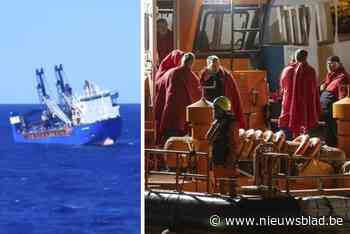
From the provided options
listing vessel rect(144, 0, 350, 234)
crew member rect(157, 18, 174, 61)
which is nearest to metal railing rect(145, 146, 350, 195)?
listing vessel rect(144, 0, 350, 234)

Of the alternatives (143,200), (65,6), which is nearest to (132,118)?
(143,200)

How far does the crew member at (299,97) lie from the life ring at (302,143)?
0.08 feet

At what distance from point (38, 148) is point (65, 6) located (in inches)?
28.3

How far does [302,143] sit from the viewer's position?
3.72m

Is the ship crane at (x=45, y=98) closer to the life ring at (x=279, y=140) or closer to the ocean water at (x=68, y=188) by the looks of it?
the ocean water at (x=68, y=188)

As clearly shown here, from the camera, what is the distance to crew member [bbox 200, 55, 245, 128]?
3.73 metres

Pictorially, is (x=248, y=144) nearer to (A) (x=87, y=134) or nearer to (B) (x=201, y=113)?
(B) (x=201, y=113)

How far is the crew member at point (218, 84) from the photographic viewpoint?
3.73 metres

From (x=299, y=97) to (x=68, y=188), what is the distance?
1.22 m

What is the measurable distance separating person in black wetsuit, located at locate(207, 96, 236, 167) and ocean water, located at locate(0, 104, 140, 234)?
0.41 m

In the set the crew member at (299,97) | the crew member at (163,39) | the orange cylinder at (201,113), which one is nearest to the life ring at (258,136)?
the crew member at (299,97)

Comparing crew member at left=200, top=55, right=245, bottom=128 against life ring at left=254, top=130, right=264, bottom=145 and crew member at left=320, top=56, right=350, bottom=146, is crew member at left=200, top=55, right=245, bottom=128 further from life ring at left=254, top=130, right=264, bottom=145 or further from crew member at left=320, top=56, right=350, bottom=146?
crew member at left=320, top=56, right=350, bottom=146

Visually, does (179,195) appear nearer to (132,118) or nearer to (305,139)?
(132,118)

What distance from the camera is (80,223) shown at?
381 centimetres
